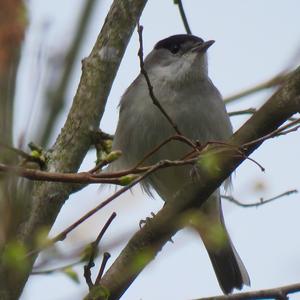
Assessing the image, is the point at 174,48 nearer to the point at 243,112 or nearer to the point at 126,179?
the point at 243,112

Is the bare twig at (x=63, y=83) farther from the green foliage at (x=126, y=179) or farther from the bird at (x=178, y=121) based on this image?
the bird at (x=178, y=121)

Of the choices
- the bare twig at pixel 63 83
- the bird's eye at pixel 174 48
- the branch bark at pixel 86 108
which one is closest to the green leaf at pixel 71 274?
the branch bark at pixel 86 108

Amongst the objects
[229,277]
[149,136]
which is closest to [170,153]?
[149,136]

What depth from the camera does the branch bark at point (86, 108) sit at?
Result: 13.2 ft

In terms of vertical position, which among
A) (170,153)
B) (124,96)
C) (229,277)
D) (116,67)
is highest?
(116,67)

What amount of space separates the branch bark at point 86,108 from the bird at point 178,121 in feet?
3.36

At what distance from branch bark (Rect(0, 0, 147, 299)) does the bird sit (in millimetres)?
1024

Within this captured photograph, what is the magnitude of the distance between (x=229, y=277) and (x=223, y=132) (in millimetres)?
1340

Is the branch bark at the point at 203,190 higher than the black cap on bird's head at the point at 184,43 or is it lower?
lower

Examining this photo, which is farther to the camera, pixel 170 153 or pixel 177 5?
pixel 170 153

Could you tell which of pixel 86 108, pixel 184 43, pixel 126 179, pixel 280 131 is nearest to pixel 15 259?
pixel 126 179

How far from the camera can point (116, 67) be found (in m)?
4.54

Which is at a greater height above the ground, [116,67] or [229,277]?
[116,67]

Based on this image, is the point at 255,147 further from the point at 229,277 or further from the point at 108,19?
the point at 229,277
